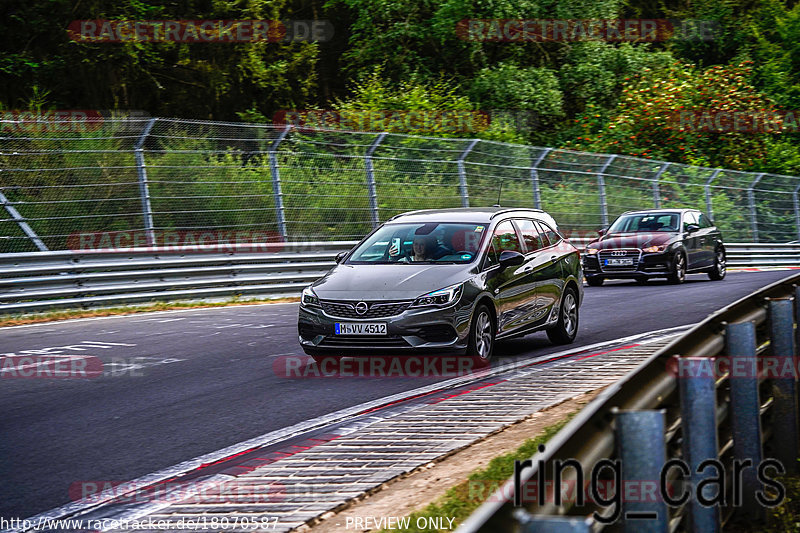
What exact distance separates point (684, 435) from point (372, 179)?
59.2ft

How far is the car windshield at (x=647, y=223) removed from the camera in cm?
2303

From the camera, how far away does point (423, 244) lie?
1140 cm

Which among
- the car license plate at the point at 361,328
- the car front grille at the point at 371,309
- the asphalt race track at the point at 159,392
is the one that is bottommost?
the asphalt race track at the point at 159,392

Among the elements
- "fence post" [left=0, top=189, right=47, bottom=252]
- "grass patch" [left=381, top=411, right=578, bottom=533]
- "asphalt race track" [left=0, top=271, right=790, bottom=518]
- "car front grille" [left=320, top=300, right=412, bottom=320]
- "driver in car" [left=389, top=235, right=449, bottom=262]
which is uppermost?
"fence post" [left=0, top=189, right=47, bottom=252]

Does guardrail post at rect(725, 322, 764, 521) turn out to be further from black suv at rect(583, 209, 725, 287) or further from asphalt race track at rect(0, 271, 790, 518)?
black suv at rect(583, 209, 725, 287)

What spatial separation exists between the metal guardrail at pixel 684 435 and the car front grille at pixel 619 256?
15.3 metres

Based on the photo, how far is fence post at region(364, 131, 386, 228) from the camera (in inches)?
871

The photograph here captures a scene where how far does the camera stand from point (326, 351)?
10539 mm

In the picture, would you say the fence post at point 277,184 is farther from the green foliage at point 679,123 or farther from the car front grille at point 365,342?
the green foliage at point 679,123

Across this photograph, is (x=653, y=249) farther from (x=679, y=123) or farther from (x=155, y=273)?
(x=679, y=123)

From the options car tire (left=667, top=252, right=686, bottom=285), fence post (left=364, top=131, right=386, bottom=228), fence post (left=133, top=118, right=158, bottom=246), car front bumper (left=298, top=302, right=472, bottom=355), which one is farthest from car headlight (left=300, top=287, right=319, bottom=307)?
car tire (left=667, top=252, right=686, bottom=285)

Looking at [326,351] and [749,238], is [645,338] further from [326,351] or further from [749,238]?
[749,238]

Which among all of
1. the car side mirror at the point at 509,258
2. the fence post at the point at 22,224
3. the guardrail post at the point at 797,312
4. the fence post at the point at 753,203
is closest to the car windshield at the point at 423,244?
the car side mirror at the point at 509,258

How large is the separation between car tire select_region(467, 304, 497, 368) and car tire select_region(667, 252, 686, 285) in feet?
39.7
